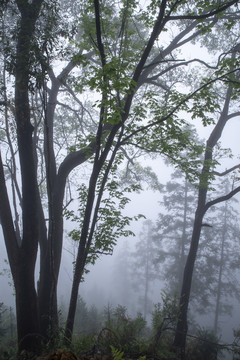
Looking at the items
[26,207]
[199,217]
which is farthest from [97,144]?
[199,217]

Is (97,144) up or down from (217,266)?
down

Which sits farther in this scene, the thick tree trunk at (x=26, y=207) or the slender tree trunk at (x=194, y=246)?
the slender tree trunk at (x=194, y=246)

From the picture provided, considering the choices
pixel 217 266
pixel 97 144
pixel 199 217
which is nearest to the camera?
pixel 97 144

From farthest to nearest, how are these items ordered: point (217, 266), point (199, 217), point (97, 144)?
1. point (217, 266)
2. point (199, 217)
3. point (97, 144)

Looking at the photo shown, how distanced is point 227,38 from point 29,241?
10.9m

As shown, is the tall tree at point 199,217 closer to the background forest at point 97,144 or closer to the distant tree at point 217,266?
the background forest at point 97,144

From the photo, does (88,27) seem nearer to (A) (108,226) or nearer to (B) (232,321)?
(A) (108,226)

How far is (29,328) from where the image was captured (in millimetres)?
4730

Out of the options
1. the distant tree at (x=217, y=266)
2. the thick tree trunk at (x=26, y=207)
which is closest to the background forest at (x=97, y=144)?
the thick tree trunk at (x=26, y=207)

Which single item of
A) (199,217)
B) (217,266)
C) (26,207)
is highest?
(217,266)

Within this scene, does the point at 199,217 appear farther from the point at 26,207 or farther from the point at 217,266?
the point at 217,266

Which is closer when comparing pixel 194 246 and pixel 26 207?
pixel 26 207

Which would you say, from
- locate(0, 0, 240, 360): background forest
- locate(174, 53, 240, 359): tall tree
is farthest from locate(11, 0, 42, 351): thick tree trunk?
locate(174, 53, 240, 359): tall tree

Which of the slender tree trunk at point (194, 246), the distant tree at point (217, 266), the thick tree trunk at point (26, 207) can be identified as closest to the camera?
the thick tree trunk at point (26, 207)
